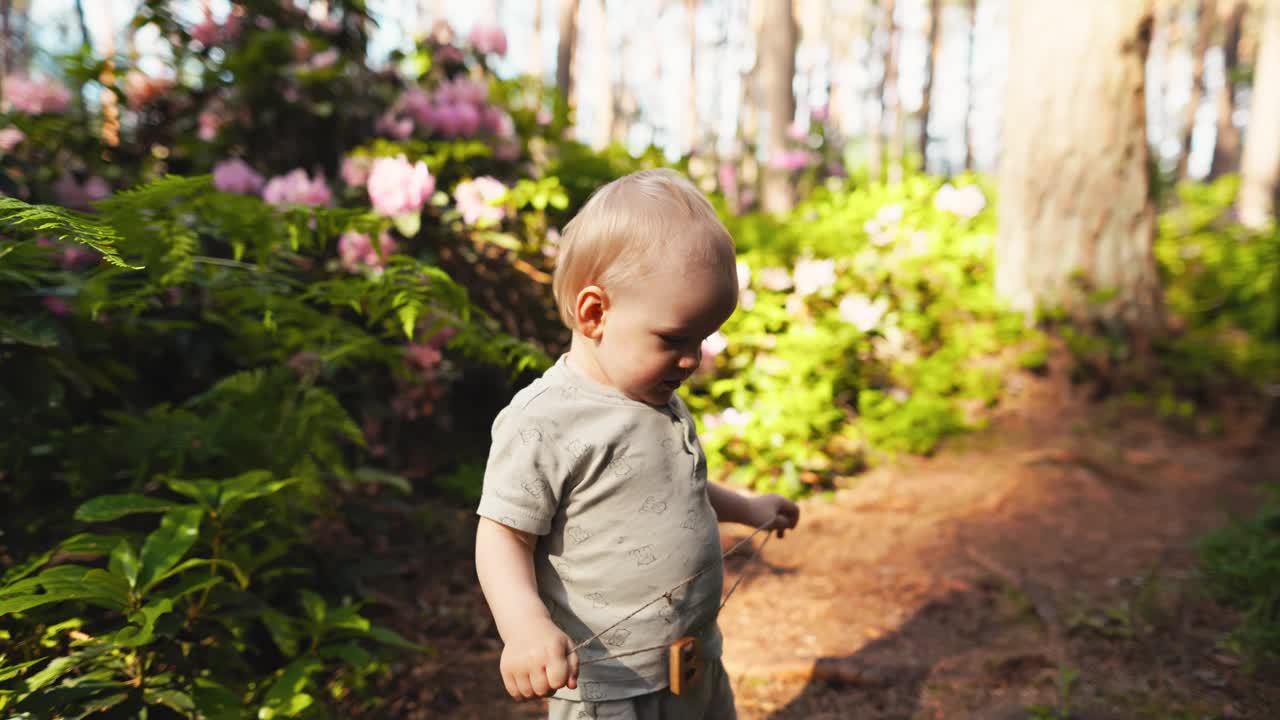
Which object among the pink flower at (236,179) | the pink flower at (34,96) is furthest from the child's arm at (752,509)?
the pink flower at (34,96)

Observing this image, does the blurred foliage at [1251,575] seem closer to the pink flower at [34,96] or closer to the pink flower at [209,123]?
the pink flower at [209,123]

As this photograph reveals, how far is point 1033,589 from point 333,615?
2.31m

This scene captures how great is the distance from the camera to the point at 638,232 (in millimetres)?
1261

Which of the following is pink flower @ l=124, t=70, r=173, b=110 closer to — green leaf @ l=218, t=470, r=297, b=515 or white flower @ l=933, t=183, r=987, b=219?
green leaf @ l=218, t=470, r=297, b=515

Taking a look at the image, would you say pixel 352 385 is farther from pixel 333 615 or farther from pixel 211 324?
pixel 333 615

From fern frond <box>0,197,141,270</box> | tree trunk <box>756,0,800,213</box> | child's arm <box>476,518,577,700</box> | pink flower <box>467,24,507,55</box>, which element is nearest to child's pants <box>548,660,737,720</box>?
child's arm <box>476,518,577,700</box>

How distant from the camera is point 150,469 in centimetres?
219

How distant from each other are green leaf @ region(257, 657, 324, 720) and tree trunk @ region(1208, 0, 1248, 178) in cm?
1933

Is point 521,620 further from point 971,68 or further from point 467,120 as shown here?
point 971,68

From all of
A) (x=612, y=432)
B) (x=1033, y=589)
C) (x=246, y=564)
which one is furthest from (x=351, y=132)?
(x=1033, y=589)

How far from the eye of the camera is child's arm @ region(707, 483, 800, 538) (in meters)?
1.65

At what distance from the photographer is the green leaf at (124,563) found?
1.58 metres

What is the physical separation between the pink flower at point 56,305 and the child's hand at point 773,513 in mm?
1837

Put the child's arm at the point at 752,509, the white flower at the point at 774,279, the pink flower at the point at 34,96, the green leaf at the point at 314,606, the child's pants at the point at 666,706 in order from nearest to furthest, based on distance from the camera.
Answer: the child's pants at the point at 666,706 → the child's arm at the point at 752,509 → the green leaf at the point at 314,606 → the pink flower at the point at 34,96 → the white flower at the point at 774,279
